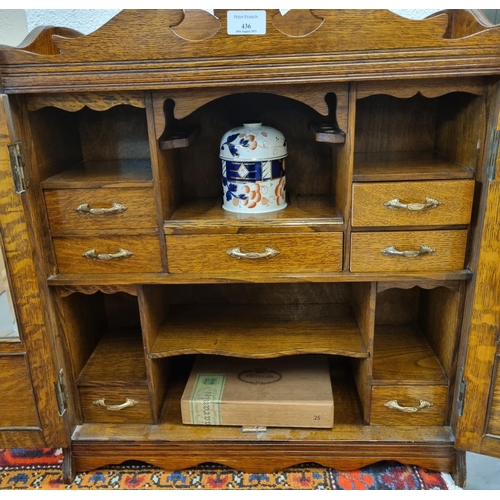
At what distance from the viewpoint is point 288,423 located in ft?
4.33

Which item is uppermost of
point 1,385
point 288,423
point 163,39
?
point 163,39

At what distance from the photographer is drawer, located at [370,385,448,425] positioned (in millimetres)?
1280

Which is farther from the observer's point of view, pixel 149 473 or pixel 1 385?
pixel 149 473

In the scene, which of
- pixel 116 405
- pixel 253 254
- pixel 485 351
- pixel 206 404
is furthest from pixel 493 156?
pixel 116 405

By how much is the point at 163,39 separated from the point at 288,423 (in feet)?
3.38

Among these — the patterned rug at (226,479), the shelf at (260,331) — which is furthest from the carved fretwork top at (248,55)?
the patterned rug at (226,479)

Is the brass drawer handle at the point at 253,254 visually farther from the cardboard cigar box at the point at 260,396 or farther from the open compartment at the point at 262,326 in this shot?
the cardboard cigar box at the point at 260,396

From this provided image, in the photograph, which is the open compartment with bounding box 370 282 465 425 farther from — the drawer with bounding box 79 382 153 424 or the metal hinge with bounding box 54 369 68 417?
the metal hinge with bounding box 54 369 68 417

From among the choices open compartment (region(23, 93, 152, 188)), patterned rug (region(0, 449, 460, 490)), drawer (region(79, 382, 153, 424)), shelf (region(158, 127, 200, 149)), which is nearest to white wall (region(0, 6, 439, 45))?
open compartment (region(23, 93, 152, 188))

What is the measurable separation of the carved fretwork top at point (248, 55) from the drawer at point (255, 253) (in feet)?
1.18

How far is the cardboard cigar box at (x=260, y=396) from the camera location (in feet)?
4.28

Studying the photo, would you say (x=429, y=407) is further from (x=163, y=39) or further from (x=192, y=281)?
(x=163, y=39)

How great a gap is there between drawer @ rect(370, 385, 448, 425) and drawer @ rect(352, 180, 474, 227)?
18.9 inches

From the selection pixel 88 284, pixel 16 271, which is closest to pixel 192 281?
pixel 88 284
